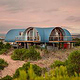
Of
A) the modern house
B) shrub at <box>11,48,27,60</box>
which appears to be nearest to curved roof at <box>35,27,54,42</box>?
the modern house

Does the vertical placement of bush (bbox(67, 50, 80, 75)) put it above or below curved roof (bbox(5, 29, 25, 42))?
below

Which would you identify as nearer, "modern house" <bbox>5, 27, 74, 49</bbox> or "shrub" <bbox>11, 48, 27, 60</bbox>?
"shrub" <bbox>11, 48, 27, 60</bbox>

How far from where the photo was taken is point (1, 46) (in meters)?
35.0

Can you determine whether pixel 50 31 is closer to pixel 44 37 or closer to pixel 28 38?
pixel 44 37

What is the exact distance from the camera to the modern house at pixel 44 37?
1403 inches

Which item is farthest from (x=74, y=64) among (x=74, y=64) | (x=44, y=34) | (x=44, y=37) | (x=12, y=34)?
(x=12, y=34)

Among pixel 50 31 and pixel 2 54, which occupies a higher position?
pixel 50 31

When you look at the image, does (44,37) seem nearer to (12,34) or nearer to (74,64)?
(12,34)

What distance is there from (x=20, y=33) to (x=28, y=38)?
362cm

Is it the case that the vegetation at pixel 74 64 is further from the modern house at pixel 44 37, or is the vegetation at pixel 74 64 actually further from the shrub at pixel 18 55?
the modern house at pixel 44 37

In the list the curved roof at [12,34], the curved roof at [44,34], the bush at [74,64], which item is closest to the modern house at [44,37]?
the curved roof at [44,34]

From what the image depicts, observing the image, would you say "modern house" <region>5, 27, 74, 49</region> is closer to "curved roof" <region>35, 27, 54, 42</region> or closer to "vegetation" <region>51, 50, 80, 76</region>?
"curved roof" <region>35, 27, 54, 42</region>

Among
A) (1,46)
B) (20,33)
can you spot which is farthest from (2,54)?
(20,33)

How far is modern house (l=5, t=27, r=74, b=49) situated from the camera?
35.6 m
